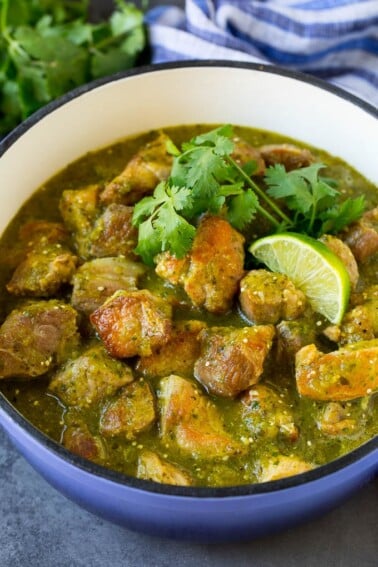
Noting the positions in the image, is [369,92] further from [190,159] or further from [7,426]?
[7,426]

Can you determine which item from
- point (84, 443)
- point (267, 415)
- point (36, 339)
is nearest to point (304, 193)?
point (267, 415)

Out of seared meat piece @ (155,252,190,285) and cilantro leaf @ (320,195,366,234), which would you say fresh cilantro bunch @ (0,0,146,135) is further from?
cilantro leaf @ (320,195,366,234)

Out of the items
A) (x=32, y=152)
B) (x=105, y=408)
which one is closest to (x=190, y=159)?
(x=32, y=152)

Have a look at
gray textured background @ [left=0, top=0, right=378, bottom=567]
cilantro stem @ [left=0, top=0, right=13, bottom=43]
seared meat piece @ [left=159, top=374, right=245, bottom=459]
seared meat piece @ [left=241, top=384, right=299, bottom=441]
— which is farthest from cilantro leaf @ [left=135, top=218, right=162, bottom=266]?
cilantro stem @ [left=0, top=0, right=13, bottom=43]

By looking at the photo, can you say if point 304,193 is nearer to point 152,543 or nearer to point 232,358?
point 232,358

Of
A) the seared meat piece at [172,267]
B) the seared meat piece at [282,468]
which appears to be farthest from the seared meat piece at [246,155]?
the seared meat piece at [282,468]
